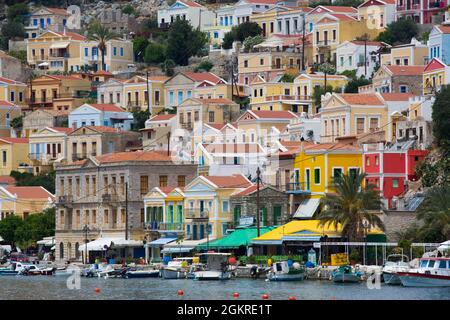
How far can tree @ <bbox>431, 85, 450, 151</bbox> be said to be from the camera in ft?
263

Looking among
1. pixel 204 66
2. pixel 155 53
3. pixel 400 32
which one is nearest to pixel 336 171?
pixel 400 32

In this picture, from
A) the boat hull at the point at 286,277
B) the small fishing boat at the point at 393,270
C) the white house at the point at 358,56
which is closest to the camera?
the small fishing boat at the point at 393,270

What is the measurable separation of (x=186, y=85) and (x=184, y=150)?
3234cm

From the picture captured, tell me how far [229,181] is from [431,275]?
32521 mm

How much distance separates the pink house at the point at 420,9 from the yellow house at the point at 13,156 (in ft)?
131

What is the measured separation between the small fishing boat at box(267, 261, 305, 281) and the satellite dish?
369 feet

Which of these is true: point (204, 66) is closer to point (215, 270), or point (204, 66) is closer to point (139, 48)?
point (139, 48)

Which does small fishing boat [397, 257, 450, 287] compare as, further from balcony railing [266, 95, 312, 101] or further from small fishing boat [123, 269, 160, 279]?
balcony railing [266, 95, 312, 101]

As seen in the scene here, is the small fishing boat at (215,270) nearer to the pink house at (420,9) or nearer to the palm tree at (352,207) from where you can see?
the palm tree at (352,207)

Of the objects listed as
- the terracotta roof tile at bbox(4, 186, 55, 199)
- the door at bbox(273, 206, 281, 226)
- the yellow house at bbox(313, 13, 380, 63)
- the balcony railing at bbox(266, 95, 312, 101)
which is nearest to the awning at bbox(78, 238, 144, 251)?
the door at bbox(273, 206, 281, 226)

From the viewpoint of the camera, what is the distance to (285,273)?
221 feet

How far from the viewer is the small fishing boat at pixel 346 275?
6331 centimetres

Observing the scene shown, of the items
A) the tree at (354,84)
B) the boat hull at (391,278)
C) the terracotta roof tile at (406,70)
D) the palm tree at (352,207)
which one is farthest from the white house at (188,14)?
the boat hull at (391,278)
